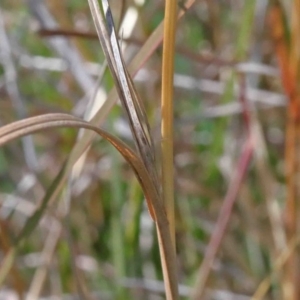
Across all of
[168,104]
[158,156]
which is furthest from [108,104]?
[158,156]

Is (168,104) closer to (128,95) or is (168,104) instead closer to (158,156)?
(128,95)

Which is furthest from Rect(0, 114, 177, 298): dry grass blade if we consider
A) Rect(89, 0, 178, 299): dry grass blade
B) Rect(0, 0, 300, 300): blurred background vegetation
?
Rect(0, 0, 300, 300): blurred background vegetation

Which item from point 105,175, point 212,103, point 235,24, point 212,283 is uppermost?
point 235,24

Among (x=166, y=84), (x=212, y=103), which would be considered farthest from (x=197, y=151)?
(x=166, y=84)

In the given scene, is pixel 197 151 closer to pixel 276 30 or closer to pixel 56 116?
pixel 276 30

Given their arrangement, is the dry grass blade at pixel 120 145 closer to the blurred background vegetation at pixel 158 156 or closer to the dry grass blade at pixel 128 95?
the dry grass blade at pixel 128 95

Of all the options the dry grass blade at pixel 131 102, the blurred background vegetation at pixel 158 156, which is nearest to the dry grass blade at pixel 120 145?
the dry grass blade at pixel 131 102

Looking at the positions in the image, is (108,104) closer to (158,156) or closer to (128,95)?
(128,95)

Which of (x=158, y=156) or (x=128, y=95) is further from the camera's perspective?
(x=158, y=156)
